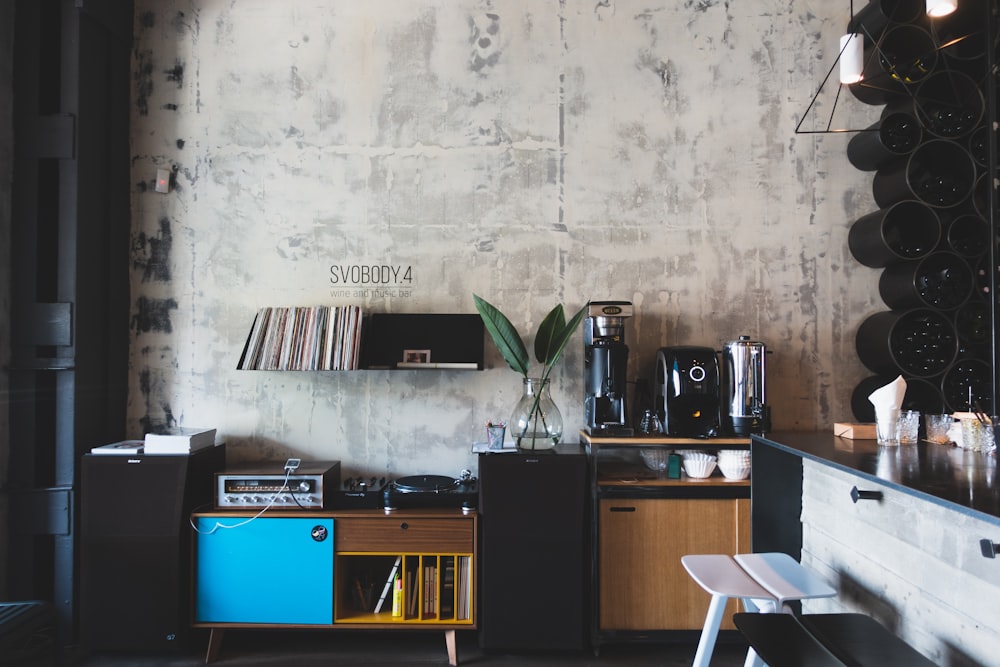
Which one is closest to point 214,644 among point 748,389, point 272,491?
point 272,491

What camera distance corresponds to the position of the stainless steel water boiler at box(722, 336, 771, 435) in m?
3.10

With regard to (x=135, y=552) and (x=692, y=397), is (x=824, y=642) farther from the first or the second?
(x=135, y=552)

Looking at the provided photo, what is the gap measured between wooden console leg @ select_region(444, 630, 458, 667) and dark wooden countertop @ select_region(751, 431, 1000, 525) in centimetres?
166

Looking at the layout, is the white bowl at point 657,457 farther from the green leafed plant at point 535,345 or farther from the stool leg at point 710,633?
the stool leg at point 710,633

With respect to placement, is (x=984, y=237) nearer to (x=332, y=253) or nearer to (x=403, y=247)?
(x=403, y=247)

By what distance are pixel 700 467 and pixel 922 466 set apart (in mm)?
1241

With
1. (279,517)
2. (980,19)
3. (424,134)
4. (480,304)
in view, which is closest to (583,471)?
(480,304)

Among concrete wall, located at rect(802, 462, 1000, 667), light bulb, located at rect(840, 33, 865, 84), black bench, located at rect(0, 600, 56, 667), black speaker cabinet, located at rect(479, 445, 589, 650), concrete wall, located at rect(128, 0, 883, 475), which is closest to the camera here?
concrete wall, located at rect(802, 462, 1000, 667)

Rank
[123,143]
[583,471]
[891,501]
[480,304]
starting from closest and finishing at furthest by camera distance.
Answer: [891,501]
[583,471]
[480,304]
[123,143]

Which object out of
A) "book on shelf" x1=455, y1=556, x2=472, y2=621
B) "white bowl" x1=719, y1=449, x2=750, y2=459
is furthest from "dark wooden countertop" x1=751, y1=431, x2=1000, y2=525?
"book on shelf" x1=455, y1=556, x2=472, y2=621

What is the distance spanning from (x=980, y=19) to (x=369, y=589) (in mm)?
4252

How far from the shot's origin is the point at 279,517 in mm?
2980

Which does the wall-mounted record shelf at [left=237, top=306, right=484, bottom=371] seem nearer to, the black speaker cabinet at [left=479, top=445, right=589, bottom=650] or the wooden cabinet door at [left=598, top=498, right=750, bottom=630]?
the black speaker cabinet at [left=479, top=445, right=589, bottom=650]

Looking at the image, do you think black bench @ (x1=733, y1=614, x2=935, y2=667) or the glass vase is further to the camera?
the glass vase
